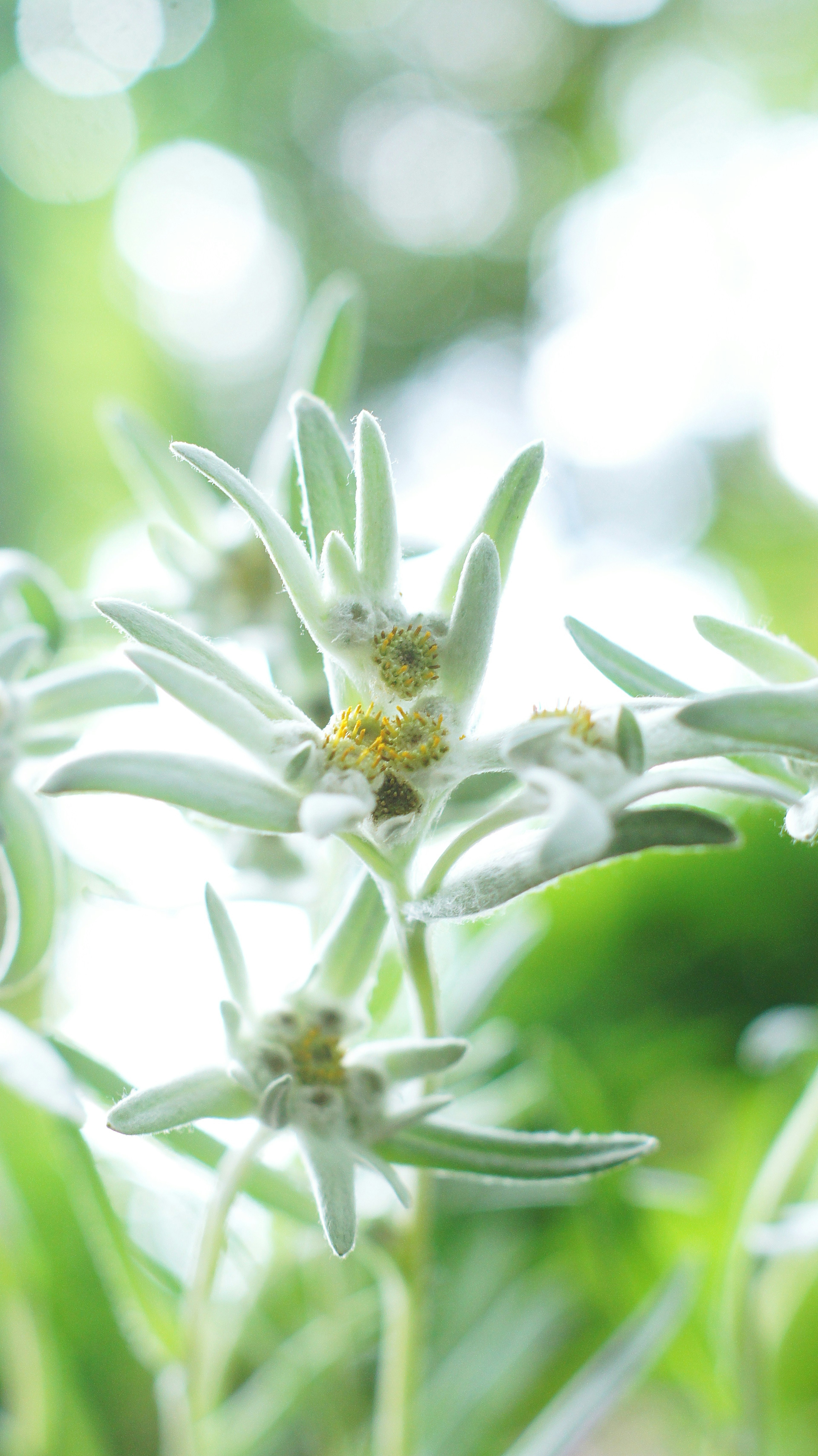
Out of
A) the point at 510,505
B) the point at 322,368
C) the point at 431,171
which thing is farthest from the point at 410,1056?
the point at 431,171

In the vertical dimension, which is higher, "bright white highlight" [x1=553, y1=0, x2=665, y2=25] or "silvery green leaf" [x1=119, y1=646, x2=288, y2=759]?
"bright white highlight" [x1=553, y1=0, x2=665, y2=25]

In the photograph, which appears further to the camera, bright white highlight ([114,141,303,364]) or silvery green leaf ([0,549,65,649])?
bright white highlight ([114,141,303,364])

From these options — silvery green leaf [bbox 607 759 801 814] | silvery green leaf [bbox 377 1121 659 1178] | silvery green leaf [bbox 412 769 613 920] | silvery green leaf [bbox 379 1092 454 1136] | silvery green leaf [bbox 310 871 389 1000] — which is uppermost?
silvery green leaf [bbox 607 759 801 814]

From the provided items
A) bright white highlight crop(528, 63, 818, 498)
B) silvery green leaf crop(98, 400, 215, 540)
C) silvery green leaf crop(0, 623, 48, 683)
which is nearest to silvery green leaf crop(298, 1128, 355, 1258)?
silvery green leaf crop(0, 623, 48, 683)


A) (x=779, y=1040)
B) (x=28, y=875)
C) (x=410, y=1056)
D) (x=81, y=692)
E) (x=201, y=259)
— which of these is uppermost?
(x=201, y=259)

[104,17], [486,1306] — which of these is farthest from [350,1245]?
[104,17]

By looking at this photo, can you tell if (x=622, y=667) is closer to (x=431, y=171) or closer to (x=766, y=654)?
(x=766, y=654)

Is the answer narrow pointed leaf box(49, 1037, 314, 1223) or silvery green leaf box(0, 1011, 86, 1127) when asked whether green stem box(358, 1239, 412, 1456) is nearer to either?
narrow pointed leaf box(49, 1037, 314, 1223)
